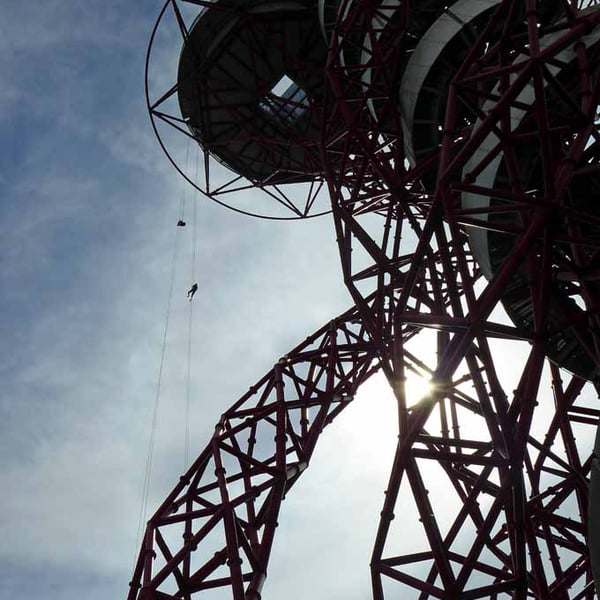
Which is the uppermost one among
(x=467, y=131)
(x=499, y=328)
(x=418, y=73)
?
(x=418, y=73)

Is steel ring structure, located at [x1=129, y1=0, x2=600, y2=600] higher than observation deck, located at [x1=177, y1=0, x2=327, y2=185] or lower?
lower

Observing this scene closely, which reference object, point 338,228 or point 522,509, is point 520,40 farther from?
point 522,509

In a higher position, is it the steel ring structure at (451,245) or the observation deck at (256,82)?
the observation deck at (256,82)

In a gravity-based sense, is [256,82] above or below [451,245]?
above

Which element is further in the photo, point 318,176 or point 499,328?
point 318,176

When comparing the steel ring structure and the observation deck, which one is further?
the observation deck

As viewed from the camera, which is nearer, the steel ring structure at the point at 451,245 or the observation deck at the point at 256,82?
the steel ring structure at the point at 451,245

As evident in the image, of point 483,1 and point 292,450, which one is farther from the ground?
point 483,1

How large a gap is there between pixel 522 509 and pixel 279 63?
16.4 metres

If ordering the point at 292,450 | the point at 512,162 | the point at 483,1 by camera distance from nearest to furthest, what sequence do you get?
Answer: 1. the point at 512,162
2. the point at 483,1
3. the point at 292,450

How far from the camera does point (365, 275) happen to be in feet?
56.7

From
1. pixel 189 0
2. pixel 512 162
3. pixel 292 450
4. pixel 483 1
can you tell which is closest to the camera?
pixel 512 162

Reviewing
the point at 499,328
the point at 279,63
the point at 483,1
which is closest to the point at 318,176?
the point at 279,63

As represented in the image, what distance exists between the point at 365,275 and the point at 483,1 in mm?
7385
